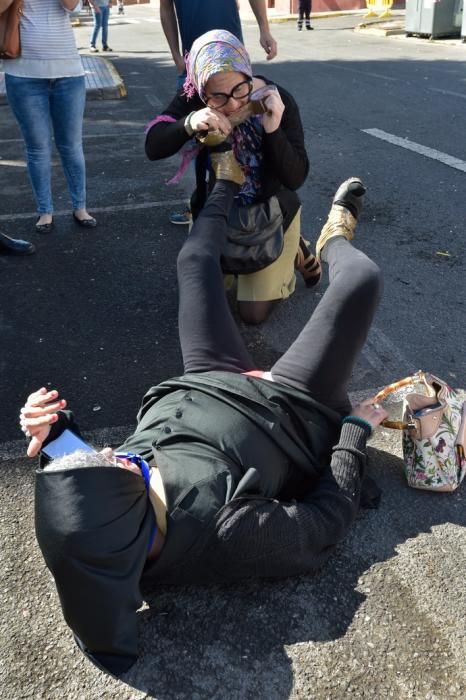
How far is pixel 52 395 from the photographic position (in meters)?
2.04

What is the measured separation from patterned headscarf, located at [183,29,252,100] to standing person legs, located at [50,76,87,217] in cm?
160

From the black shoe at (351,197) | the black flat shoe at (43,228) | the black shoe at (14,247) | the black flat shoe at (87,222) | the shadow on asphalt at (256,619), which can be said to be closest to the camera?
the shadow on asphalt at (256,619)

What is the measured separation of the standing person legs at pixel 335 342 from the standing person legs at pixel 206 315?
22 centimetres

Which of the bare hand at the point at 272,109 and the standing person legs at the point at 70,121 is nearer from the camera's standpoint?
the bare hand at the point at 272,109

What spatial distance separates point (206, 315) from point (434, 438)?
3.26 feet

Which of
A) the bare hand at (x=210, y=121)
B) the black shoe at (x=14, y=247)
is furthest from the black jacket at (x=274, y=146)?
the black shoe at (x=14, y=247)

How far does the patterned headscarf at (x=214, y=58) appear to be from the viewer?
119 inches

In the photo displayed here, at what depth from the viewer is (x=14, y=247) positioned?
4.61 meters

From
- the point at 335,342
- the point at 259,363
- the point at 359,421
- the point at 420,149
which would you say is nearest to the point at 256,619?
the point at 359,421

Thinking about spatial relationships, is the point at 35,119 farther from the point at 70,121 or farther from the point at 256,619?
the point at 256,619

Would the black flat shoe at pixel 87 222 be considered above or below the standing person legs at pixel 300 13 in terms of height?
below

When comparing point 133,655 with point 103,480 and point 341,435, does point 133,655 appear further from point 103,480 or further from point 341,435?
point 341,435

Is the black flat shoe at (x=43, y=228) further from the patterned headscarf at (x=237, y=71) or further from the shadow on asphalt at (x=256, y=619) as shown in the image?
the shadow on asphalt at (x=256, y=619)

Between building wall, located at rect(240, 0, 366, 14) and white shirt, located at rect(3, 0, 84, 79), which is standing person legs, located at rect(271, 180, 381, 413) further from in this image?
building wall, located at rect(240, 0, 366, 14)
